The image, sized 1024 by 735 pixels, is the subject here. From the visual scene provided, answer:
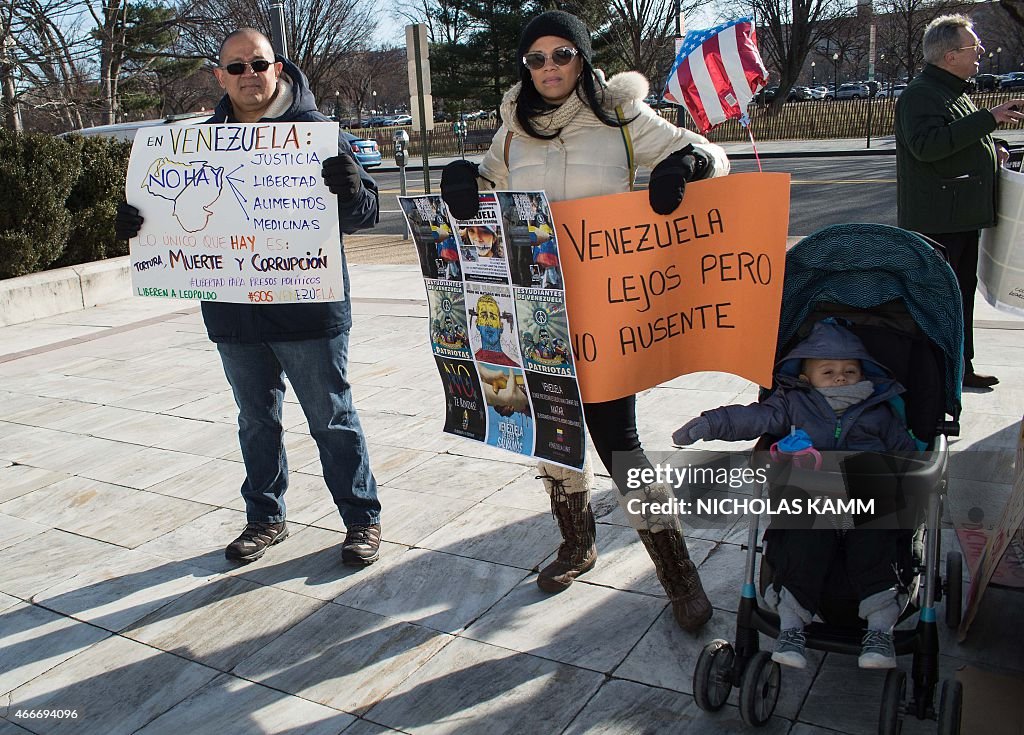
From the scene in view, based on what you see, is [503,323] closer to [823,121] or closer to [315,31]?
[823,121]

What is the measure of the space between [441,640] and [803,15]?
142 feet

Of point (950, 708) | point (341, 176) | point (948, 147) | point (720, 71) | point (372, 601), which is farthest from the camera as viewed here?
point (720, 71)

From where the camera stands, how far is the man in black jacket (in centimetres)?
355

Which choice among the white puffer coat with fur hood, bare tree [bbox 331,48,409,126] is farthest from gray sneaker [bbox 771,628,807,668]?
bare tree [bbox 331,48,409,126]

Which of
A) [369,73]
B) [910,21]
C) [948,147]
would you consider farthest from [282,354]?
[369,73]

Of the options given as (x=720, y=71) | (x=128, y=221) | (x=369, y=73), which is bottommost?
(x=128, y=221)

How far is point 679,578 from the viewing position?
324cm

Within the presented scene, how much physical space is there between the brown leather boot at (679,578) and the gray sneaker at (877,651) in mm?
709

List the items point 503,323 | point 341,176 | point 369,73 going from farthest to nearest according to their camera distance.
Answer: point 369,73 < point 341,176 < point 503,323

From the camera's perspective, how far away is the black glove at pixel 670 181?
2.86 meters

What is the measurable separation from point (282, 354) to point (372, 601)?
3.34 ft

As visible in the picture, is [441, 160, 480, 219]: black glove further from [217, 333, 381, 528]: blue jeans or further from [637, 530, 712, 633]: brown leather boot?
[637, 530, 712, 633]: brown leather boot

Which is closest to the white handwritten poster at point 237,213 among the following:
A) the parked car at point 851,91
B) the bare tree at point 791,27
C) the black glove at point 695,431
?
the black glove at point 695,431

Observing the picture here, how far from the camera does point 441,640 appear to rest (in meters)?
3.32
